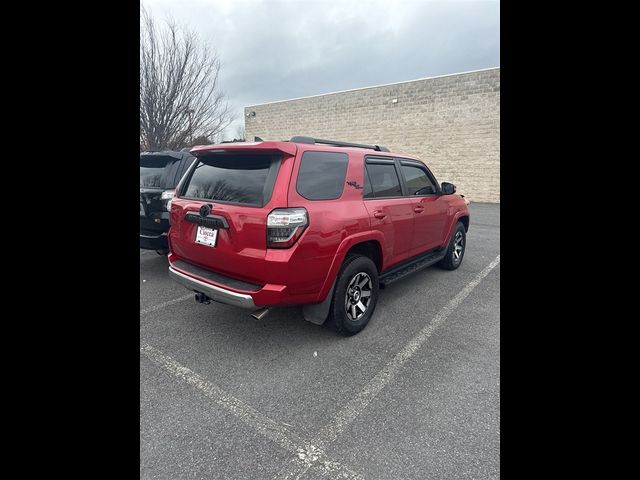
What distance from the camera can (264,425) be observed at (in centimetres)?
197

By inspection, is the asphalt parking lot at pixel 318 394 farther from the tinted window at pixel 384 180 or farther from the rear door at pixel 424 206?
the tinted window at pixel 384 180

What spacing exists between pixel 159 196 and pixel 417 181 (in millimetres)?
3600

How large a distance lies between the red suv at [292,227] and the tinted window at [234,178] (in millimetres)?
10

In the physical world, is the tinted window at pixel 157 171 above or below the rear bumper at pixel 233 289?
above

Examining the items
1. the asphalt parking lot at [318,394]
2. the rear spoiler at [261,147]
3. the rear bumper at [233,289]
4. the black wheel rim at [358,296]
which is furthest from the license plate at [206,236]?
the black wheel rim at [358,296]

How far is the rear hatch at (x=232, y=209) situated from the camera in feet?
7.93

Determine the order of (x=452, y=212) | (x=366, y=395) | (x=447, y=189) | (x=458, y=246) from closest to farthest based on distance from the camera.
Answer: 1. (x=366, y=395)
2. (x=447, y=189)
3. (x=452, y=212)
4. (x=458, y=246)

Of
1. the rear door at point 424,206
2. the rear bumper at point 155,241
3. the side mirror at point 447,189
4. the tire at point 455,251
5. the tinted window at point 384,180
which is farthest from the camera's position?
the tire at point 455,251

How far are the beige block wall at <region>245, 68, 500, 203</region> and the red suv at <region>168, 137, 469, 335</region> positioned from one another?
1286cm

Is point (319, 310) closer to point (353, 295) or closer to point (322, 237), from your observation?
point (353, 295)

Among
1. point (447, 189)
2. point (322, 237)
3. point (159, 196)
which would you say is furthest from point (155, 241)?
point (447, 189)

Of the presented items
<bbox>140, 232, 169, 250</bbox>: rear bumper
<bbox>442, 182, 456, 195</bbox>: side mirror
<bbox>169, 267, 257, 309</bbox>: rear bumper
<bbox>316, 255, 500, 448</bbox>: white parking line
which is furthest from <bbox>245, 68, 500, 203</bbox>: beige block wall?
<bbox>169, 267, 257, 309</bbox>: rear bumper

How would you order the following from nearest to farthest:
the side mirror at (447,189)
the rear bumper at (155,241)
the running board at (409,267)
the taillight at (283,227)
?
the taillight at (283,227) < the running board at (409,267) < the rear bumper at (155,241) < the side mirror at (447,189)

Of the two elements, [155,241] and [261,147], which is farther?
[155,241]
